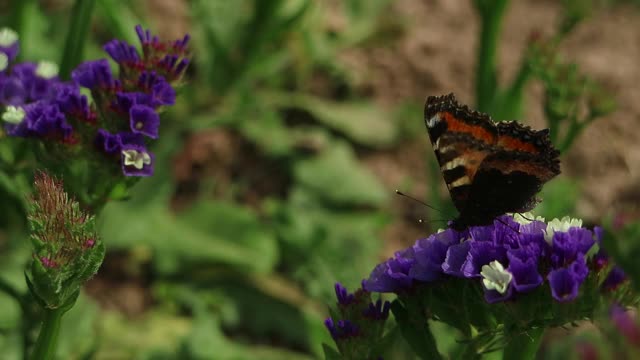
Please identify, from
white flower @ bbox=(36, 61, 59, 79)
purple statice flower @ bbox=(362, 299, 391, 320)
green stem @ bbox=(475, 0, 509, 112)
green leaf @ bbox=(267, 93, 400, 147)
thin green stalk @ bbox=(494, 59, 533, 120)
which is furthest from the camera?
green leaf @ bbox=(267, 93, 400, 147)

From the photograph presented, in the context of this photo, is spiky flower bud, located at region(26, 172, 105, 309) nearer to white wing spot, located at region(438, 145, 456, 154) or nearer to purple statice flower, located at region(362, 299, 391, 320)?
purple statice flower, located at region(362, 299, 391, 320)

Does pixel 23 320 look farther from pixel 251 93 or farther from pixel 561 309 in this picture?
pixel 251 93

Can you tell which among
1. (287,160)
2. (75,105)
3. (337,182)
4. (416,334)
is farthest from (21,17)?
(416,334)

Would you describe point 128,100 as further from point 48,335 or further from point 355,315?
point 355,315

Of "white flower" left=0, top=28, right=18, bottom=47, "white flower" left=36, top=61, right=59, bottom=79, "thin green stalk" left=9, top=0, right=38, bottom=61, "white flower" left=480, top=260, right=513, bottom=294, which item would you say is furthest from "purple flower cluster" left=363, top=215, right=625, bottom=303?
"thin green stalk" left=9, top=0, right=38, bottom=61

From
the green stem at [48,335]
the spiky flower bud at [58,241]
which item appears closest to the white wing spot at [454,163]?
the spiky flower bud at [58,241]

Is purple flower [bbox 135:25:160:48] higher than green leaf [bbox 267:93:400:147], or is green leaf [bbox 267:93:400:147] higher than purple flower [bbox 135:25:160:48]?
green leaf [bbox 267:93:400:147]

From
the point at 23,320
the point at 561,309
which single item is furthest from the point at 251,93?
the point at 561,309
